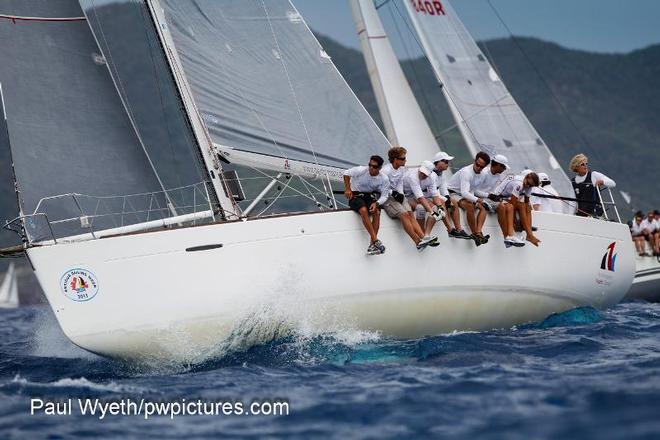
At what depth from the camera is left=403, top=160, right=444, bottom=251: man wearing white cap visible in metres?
10.3

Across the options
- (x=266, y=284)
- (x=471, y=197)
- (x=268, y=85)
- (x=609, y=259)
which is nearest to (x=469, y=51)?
(x=609, y=259)

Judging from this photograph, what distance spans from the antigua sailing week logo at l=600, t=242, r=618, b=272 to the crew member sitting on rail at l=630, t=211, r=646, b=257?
5.91m

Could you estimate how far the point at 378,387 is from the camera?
7.79 meters

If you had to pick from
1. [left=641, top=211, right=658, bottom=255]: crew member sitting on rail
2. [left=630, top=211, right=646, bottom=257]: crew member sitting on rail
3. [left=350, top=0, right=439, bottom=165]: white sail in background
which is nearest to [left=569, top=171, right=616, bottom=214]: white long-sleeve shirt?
[left=350, top=0, right=439, bottom=165]: white sail in background

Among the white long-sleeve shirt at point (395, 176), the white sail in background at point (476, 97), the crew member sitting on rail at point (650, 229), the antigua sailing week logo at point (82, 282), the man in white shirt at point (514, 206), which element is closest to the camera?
the antigua sailing week logo at point (82, 282)

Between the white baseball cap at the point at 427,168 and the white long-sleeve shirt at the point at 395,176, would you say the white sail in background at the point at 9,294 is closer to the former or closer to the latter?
the white long-sleeve shirt at the point at 395,176

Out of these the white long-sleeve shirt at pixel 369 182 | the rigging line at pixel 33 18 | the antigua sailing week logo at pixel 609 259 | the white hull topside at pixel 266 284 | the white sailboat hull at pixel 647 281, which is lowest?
the white sailboat hull at pixel 647 281

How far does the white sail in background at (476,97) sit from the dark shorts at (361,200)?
648 centimetres

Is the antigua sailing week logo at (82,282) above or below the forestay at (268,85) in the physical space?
below

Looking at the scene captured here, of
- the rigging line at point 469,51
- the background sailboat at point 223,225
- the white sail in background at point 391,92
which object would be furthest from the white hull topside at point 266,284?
the rigging line at point 469,51

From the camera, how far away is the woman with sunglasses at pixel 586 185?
496 inches

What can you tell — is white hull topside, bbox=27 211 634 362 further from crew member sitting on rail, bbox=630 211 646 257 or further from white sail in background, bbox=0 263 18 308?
white sail in background, bbox=0 263 18 308

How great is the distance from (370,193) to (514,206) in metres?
1.78

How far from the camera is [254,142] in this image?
36.4 feet
